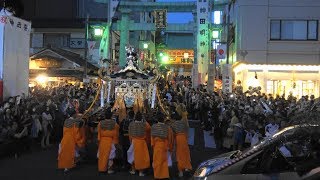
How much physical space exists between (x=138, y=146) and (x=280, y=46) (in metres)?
21.9

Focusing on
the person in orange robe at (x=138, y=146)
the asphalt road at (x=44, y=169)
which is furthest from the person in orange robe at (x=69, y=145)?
the person in orange robe at (x=138, y=146)

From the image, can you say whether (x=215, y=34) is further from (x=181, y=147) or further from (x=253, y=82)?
(x=181, y=147)

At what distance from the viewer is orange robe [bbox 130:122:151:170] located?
37.3 feet

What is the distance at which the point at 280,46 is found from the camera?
1222 inches

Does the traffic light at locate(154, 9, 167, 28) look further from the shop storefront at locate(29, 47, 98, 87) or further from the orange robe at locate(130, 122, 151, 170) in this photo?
the orange robe at locate(130, 122, 151, 170)

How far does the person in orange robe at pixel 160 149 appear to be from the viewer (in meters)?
10.9

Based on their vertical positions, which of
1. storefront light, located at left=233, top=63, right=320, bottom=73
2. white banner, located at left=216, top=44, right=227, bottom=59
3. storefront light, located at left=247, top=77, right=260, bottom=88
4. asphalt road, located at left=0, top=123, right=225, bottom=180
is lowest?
asphalt road, located at left=0, top=123, right=225, bottom=180

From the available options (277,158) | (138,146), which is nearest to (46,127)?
(138,146)

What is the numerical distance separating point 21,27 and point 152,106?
7.11 meters

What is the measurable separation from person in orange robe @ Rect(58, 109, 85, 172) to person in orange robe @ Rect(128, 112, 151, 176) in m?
1.63

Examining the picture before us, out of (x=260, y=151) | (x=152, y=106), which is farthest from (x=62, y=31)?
(x=260, y=151)

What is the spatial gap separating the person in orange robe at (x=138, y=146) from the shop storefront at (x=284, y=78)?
20323 millimetres

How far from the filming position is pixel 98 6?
54938 mm

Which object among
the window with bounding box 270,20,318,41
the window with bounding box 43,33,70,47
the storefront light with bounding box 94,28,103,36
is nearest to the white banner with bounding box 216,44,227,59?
the window with bounding box 270,20,318,41
